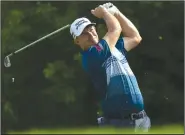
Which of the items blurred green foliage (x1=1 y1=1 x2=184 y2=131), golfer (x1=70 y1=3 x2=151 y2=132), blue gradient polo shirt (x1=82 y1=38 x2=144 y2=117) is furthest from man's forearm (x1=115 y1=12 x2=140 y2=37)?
blurred green foliage (x1=1 y1=1 x2=184 y2=131)

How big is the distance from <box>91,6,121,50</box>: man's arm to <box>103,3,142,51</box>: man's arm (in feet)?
0.36

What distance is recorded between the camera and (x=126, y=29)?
5523 millimetres

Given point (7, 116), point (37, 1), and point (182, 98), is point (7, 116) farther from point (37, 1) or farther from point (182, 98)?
point (182, 98)

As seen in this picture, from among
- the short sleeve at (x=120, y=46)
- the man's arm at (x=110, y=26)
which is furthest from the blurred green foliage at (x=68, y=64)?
the man's arm at (x=110, y=26)

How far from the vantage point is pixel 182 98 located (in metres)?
15.8

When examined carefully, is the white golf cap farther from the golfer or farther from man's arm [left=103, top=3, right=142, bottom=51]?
man's arm [left=103, top=3, right=142, bottom=51]

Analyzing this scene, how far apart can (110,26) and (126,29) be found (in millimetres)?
266

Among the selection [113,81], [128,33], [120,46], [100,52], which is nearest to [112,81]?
[113,81]

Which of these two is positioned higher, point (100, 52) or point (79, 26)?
point (79, 26)

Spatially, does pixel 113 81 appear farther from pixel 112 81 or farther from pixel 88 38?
pixel 88 38

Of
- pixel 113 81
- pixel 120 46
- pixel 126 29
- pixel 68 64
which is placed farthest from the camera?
pixel 68 64

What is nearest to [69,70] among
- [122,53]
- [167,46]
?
[167,46]

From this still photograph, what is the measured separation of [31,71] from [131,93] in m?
11.9

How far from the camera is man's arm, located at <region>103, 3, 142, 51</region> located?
17.9 ft
